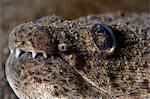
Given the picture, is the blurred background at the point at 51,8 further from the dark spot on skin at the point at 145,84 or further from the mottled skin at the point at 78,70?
the dark spot on skin at the point at 145,84

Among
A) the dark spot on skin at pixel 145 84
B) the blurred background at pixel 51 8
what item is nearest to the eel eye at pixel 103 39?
the dark spot on skin at pixel 145 84

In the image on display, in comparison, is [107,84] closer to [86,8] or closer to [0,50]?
[0,50]

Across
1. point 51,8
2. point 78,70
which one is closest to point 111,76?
point 78,70

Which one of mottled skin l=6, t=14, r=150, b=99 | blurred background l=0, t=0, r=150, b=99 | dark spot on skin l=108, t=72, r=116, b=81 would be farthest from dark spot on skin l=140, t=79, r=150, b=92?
blurred background l=0, t=0, r=150, b=99

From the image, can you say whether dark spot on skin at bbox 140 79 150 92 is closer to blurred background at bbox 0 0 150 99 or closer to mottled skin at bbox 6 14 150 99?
mottled skin at bbox 6 14 150 99

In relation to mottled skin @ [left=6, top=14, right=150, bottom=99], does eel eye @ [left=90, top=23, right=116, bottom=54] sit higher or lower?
higher

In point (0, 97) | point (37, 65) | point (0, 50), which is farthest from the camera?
point (0, 50)

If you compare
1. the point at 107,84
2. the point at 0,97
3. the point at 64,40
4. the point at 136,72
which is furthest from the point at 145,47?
the point at 0,97
